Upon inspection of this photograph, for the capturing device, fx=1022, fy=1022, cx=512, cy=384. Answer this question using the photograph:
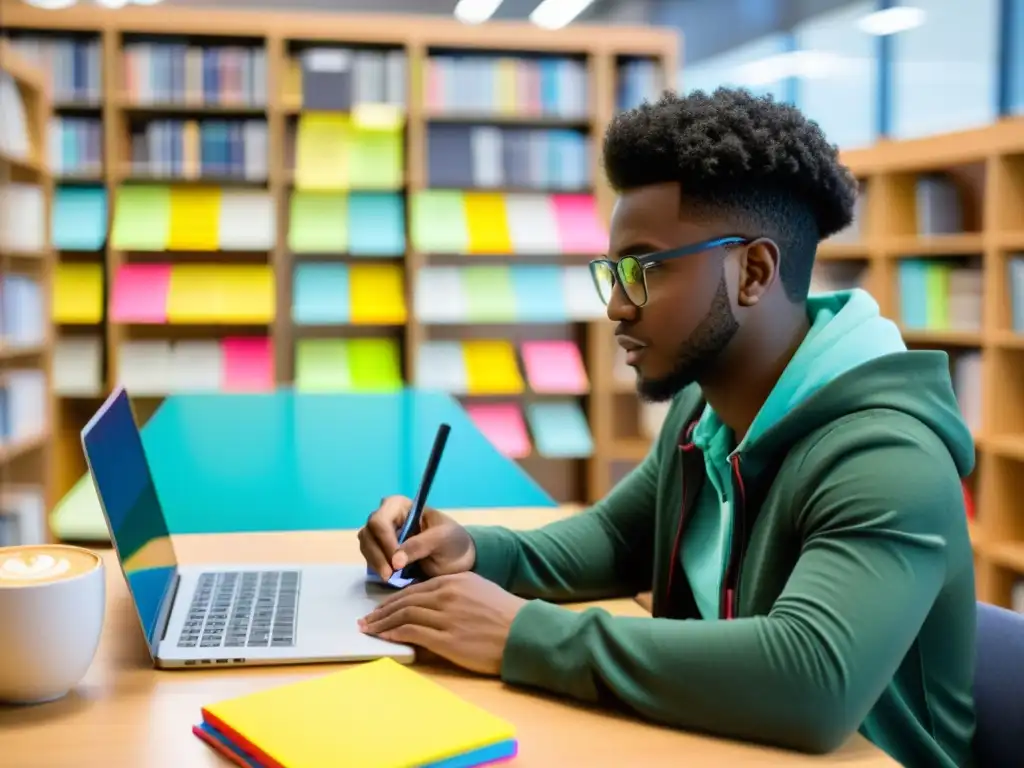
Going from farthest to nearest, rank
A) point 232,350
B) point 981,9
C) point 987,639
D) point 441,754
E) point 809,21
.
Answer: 1. point 809,21
2. point 981,9
3. point 232,350
4. point 987,639
5. point 441,754

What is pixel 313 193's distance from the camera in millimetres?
4402

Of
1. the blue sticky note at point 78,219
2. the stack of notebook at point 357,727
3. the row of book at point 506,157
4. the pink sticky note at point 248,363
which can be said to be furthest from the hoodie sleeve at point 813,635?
the blue sticky note at point 78,219

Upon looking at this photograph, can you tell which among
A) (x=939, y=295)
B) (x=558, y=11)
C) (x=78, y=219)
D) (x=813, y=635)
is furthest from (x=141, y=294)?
(x=558, y=11)

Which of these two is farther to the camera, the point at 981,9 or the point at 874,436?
the point at 981,9

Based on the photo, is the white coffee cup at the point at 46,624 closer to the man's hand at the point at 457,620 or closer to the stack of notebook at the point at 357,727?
the stack of notebook at the point at 357,727

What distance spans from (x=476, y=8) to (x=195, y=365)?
6.36 m

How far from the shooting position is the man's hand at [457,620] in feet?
3.30

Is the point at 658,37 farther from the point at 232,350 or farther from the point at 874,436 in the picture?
the point at 874,436

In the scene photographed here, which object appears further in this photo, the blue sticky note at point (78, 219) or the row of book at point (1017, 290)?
the blue sticky note at point (78, 219)

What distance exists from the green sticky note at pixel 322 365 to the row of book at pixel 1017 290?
8.35ft

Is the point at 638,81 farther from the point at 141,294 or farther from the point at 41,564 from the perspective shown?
the point at 41,564

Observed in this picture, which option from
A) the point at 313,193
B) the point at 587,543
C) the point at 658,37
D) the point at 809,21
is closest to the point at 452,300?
the point at 313,193

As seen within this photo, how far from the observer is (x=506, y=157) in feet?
14.8

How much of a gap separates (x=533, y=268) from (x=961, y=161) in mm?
1779
